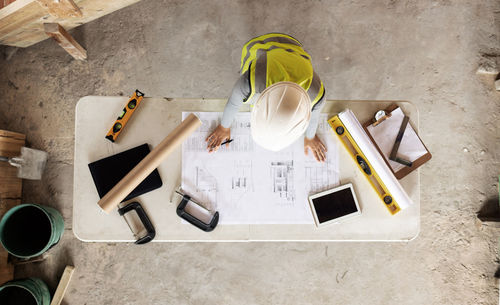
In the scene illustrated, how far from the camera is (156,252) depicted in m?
2.15

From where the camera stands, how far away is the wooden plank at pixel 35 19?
1854 millimetres

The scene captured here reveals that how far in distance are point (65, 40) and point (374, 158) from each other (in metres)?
1.96

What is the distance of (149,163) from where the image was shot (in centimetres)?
130

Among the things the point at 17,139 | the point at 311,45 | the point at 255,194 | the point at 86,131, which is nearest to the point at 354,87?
the point at 311,45

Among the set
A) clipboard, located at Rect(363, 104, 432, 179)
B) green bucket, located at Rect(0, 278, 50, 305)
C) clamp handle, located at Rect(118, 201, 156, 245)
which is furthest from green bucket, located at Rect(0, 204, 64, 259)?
clipboard, located at Rect(363, 104, 432, 179)

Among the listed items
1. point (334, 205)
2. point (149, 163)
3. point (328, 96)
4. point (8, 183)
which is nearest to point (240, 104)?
point (149, 163)

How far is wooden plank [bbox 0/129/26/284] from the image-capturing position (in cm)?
195

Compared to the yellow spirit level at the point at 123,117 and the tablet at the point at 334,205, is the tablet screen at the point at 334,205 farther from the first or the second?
the yellow spirit level at the point at 123,117

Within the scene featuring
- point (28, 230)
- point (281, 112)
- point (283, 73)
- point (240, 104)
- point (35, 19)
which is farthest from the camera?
point (35, 19)

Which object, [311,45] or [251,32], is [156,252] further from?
[311,45]

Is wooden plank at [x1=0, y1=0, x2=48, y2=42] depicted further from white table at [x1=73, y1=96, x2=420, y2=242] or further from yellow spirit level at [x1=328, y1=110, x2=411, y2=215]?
yellow spirit level at [x1=328, y1=110, x2=411, y2=215]

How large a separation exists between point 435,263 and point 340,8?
6.45 feet

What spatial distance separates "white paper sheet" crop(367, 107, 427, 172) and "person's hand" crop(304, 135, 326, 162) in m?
0.24

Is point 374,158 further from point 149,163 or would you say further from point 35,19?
point 35,19
